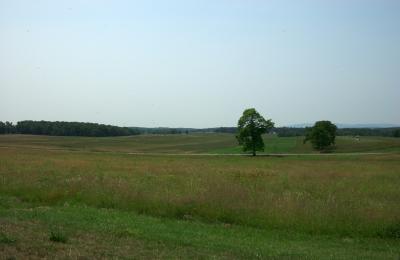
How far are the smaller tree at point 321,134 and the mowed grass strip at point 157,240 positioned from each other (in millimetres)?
84133

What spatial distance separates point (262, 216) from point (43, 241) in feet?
25.5

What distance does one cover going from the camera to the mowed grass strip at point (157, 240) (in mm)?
9078

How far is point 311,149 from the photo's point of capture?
3962 inches

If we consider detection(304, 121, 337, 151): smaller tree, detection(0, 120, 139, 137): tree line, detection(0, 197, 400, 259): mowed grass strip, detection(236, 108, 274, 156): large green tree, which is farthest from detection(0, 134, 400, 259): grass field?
detection(0, 120, 139, 137): tree line

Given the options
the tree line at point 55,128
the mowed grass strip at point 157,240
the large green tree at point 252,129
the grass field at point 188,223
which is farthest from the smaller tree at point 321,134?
the tree line at point 55,128

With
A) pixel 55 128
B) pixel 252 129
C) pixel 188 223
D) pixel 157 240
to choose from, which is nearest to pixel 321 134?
pixel 252 129

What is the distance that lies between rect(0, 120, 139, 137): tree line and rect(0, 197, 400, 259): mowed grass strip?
143 meters

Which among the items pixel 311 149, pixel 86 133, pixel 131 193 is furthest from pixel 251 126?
pixel 86 133

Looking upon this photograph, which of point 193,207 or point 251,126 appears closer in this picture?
point 193,207

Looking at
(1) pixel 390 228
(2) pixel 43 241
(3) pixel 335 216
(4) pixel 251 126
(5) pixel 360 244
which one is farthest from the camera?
(4) pixel 251 126

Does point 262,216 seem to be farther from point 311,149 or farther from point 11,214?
point 311,149

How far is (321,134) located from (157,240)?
8821 cm

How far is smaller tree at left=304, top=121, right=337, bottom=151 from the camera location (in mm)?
95625

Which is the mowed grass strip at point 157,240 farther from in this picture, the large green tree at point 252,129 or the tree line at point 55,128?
the tree line at point 55,128
